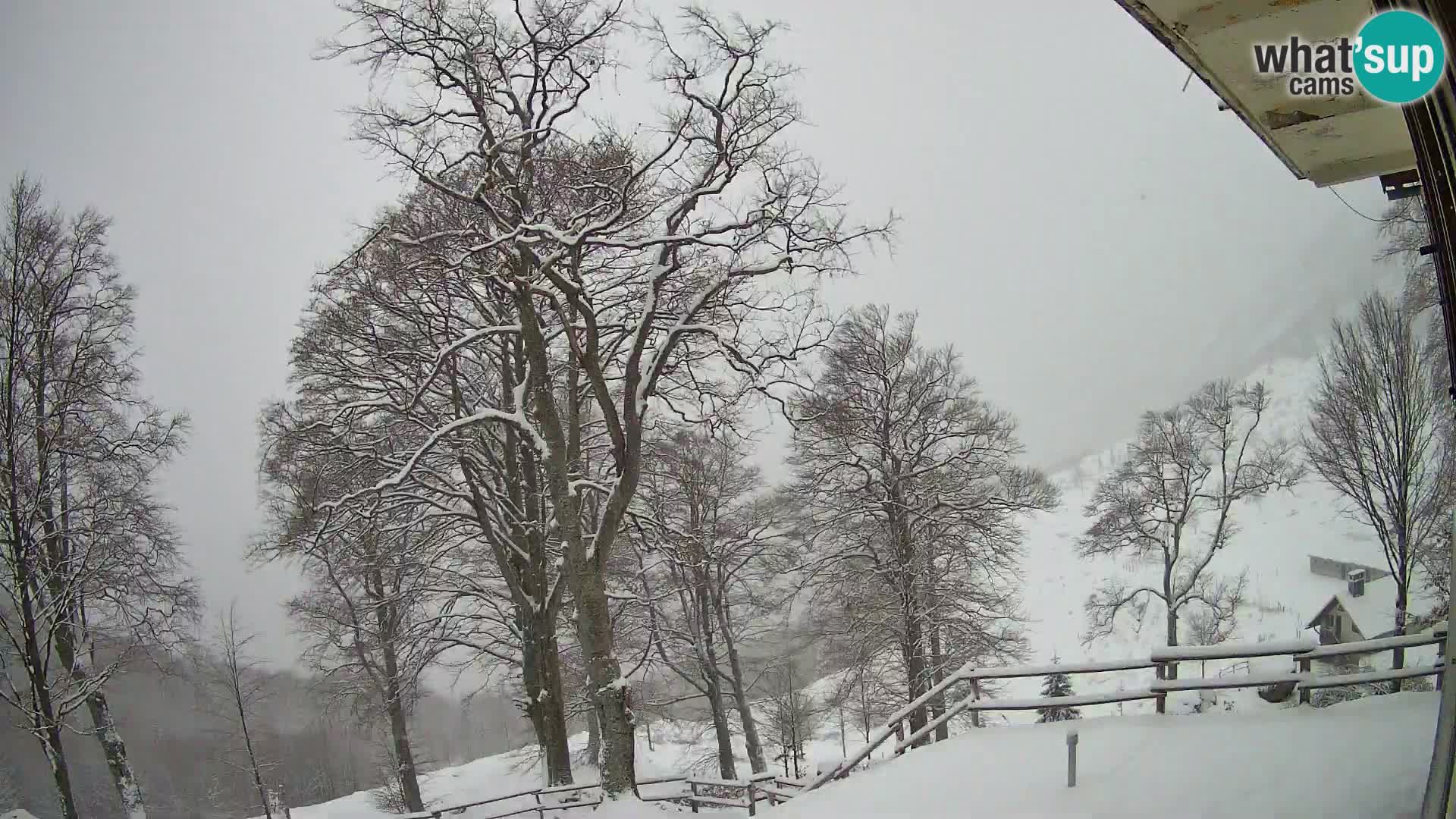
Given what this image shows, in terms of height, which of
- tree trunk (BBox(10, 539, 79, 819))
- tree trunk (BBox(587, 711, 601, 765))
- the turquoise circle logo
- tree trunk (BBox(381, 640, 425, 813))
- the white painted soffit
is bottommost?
tree trunk (BBox(587, 711, 601, 765))

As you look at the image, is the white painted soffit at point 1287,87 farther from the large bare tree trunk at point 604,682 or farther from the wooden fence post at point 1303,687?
the large bare tree trunk at point 604,682

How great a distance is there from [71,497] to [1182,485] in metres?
25.2

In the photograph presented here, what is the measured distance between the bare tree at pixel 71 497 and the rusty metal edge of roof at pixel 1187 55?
14398 millimetres

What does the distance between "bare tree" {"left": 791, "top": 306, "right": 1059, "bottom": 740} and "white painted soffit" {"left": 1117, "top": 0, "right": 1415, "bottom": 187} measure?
29.3ft

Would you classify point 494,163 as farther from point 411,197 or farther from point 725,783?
point 725,783

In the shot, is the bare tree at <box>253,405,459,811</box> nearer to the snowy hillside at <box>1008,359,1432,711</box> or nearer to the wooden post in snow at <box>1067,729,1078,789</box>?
the wooden post in snow at <box>1067,729,1078,789</box>

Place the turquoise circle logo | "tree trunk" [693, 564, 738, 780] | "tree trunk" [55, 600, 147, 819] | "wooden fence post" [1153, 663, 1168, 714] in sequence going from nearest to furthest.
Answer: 1. the turquoise circle logo
2. "wooden fence post" [1153, 663, 1168, 714]
3. "tree trunk" [55, 600, 147, 819]
4. "tree trunk" [693, 564, 738, 780]

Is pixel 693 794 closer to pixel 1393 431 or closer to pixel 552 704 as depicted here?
pixel 552 704

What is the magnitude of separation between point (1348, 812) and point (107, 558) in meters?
15.3

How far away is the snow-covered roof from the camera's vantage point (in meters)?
14.2

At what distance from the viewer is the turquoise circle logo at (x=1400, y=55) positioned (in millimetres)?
2566

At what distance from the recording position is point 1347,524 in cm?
2469

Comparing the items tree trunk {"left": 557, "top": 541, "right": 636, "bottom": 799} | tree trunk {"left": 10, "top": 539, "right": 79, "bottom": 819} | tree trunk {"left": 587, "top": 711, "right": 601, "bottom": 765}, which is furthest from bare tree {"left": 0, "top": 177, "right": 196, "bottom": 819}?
tree trunk {"left": 587, "top": 711, "right": 601, "bottom": 765}

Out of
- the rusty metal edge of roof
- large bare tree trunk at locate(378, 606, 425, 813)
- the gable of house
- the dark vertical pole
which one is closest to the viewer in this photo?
the dark vertical pole
